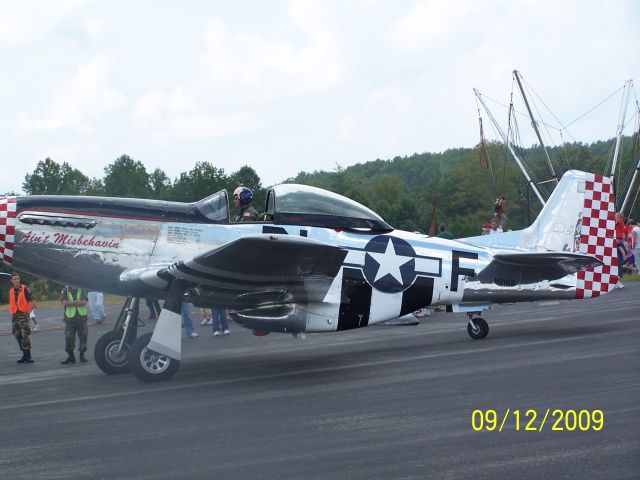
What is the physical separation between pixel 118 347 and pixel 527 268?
227 inches

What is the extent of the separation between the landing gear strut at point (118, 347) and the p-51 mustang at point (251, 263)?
13 mm

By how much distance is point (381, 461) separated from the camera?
Result: 17.7 ft

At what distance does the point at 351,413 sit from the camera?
700cm

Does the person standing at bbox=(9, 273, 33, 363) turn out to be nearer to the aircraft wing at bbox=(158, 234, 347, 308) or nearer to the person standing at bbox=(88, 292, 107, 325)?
the aircraft wing at bbox=(158, 234, 347, 308)

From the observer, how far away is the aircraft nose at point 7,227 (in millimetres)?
9508

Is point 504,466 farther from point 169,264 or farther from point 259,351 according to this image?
point 259,351

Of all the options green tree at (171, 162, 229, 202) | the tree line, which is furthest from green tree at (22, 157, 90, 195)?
green tree at (171, 162, 229, 202)

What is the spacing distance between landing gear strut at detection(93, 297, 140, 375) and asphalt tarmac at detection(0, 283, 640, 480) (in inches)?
9.9

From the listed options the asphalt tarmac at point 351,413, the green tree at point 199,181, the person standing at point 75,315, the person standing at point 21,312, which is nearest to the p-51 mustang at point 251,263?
the asphalt tarmac at point 351,413

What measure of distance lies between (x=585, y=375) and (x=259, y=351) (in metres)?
5.40

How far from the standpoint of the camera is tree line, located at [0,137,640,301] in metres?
29.2

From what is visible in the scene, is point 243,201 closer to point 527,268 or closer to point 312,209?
point 312,209

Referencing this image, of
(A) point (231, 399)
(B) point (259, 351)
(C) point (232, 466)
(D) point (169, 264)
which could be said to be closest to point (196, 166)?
(B) point (259, 351)
